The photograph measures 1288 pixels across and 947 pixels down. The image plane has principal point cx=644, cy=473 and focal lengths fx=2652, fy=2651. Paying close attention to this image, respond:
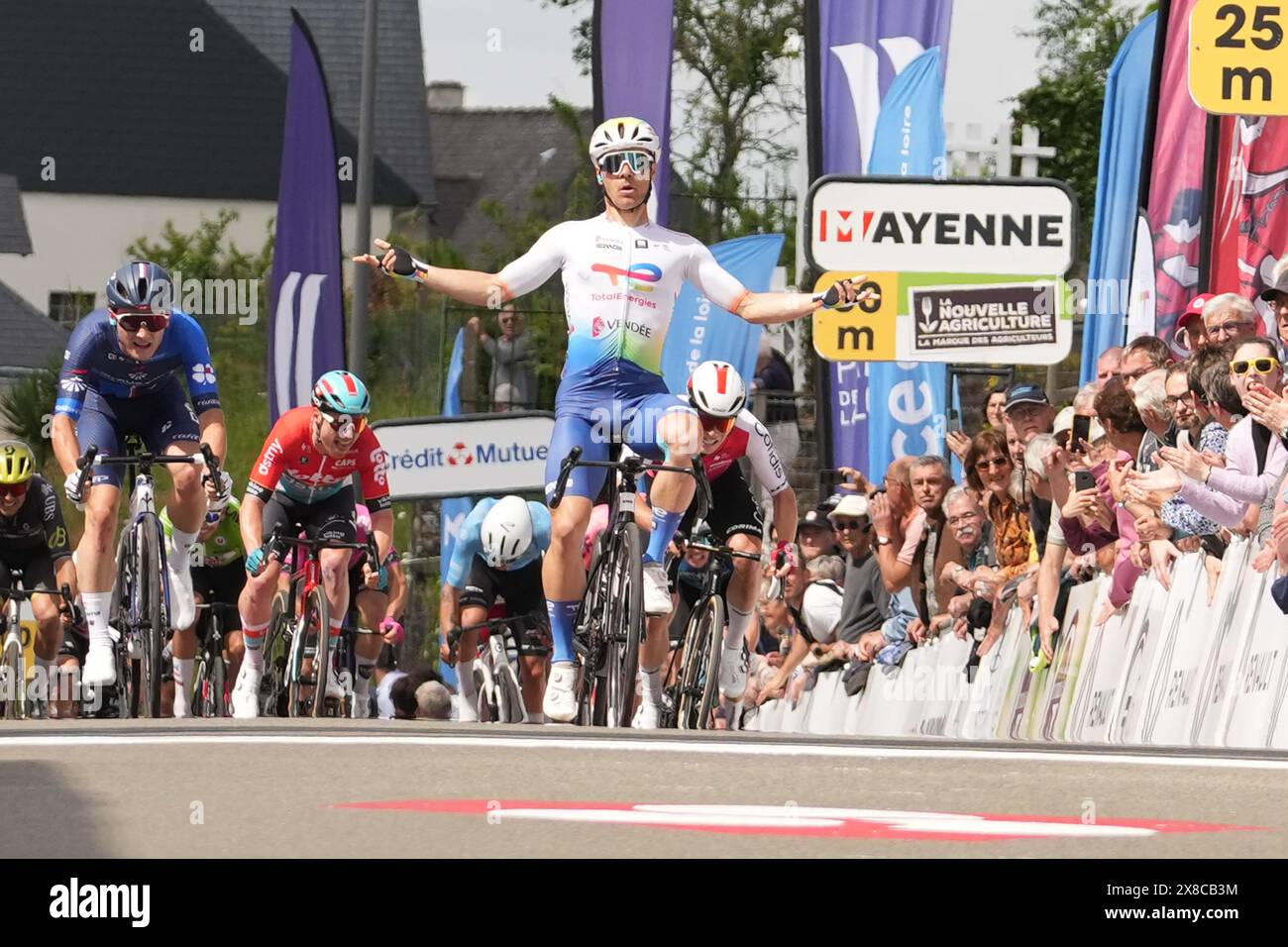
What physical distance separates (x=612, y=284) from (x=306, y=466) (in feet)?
8.37

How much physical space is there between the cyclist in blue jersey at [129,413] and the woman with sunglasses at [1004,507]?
4082 millimetres

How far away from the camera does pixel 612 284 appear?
11477 millimetres

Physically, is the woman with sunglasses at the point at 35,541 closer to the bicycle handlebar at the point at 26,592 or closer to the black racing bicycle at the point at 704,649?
the bicycle handlebar at the point at 26,592

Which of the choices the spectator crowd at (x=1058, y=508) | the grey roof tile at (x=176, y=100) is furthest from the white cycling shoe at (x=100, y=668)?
the grey roof tile at (x=176, y=100)

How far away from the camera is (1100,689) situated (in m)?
11.9

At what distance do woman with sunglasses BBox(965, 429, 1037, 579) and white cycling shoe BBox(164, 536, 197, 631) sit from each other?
13.7 feet

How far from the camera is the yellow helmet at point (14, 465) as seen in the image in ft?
50.0

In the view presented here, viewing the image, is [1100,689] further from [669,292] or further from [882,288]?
[882,288]

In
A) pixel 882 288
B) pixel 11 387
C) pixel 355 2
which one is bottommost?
pixel 11 387

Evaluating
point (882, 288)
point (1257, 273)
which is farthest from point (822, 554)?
point (1257, 273)

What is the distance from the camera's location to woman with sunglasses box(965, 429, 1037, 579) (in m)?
13.7

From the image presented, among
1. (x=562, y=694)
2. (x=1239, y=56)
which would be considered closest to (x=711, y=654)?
(x=562, y=694)

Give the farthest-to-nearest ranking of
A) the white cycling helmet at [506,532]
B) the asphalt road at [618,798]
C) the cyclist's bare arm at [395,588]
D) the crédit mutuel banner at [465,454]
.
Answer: the crédit mutuel banner at [465,454] → the cyclist's bare arm at [395,588] → the white cycling helmet at [506,532] → the asphalt road at [618,798]
